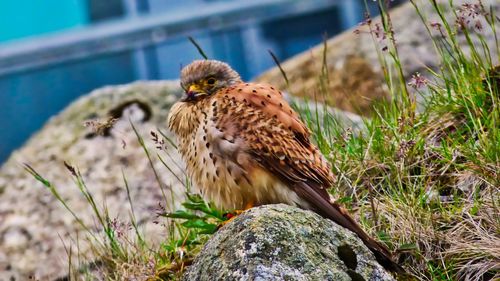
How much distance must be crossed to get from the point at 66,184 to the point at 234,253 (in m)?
2.76

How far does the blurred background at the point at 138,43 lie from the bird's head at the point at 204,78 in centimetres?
414

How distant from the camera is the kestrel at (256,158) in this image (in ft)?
10.2

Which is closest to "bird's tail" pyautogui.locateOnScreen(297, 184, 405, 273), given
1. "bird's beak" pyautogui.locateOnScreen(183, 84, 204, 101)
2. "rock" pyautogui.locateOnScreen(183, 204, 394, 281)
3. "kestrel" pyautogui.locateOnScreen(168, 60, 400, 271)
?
"kestrel" pyautogui.locateOnScreen(168, 60, 400, 271)

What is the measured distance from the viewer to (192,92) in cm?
339

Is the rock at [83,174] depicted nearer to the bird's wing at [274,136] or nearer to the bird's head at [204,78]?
the bird's head at [204,78]

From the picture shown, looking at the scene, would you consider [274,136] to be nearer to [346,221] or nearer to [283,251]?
[346,221]

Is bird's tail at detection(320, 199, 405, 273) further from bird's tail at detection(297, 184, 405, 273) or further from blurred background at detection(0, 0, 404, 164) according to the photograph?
blurred background at detection(0, 0, 404, 164)

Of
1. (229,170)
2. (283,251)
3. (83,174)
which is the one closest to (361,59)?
(83,174)

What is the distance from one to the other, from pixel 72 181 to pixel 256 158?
8.03ft

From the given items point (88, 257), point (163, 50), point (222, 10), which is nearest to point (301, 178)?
point (88, 257)

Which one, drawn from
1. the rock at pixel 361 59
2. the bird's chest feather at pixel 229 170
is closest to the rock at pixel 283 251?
the bird's chest feather at pixel 229 170

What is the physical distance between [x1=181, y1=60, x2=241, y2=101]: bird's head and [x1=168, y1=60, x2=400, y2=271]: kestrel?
11 cm

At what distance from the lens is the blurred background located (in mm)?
7863

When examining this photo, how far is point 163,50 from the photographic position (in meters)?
8.15
